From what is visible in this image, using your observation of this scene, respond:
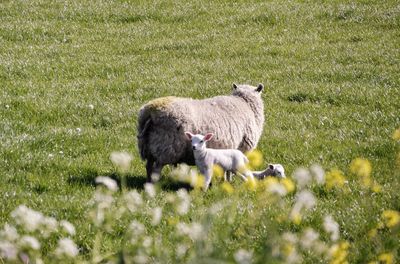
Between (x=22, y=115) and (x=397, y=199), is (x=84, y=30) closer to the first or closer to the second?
(x=22, y=115)

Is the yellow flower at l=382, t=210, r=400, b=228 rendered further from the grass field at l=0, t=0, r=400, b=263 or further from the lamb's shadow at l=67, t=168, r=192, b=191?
the lamb's shadow at l=67, t=168, r=192, b=191

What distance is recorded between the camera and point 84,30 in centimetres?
2017

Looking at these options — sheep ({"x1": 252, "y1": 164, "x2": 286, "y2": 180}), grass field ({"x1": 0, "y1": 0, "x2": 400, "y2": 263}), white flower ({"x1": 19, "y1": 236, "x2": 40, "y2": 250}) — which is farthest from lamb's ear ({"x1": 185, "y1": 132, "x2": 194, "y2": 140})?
white flower ({"x1": 19, "y1": 236, "x2": 40, "y2": 250})

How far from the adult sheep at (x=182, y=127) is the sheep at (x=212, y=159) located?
30 centimetres

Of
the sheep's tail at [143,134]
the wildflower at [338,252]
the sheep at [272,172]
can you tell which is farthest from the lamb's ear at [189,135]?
the wildflower at [338,252]

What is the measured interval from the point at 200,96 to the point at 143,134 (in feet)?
17.0

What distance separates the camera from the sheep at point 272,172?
351 inches

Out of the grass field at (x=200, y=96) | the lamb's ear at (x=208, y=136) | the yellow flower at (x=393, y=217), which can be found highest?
the yellow flower at (x=393, y=217)

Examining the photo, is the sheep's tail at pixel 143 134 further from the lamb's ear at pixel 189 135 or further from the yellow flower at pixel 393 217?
the yellow flower at pixel 393 217

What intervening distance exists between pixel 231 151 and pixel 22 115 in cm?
479

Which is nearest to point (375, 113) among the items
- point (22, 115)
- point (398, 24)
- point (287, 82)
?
point (287, 82)

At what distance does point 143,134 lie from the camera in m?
8.77

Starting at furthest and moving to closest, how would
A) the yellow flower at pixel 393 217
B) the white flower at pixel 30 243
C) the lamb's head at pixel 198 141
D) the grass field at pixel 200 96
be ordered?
the lamb's head at pixel 198 141 → the grass field at pixel 200 96 → the yellow flower at pixel 393 217 → the white flower at pixel 30 243

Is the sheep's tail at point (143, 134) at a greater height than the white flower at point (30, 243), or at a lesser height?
lesser
